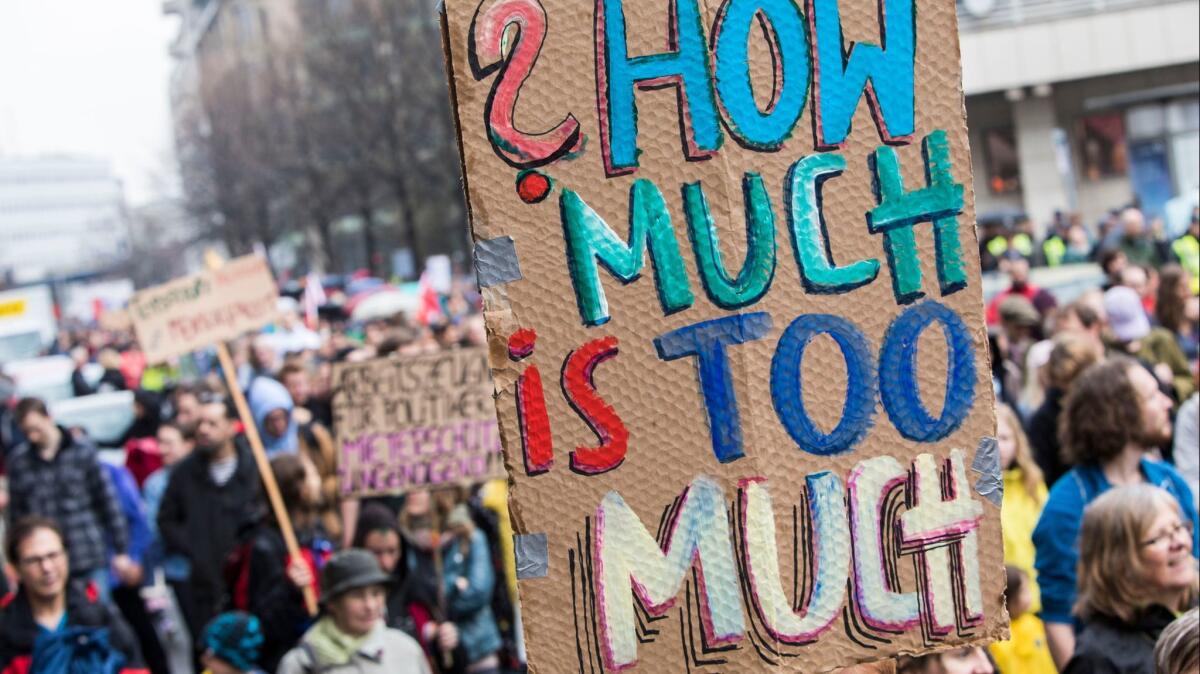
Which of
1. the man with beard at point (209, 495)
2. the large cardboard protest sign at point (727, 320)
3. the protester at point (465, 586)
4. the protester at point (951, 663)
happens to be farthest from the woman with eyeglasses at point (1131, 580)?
the man with beard at point (209, 495)

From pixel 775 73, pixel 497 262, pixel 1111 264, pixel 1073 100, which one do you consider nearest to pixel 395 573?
pixel 497 262

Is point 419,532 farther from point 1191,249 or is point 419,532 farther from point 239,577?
point 1191,249

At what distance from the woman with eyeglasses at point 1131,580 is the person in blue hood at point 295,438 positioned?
4.40 m

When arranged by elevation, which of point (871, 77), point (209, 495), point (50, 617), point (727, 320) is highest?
point (871, 77)

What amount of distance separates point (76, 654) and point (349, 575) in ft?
4.84

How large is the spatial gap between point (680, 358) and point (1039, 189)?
27.7m

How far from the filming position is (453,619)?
7.18 metres

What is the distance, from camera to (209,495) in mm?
8422

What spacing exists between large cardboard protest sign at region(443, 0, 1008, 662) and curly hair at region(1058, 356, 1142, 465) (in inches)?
94.5

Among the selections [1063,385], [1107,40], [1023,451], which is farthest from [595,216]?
[1107,40]

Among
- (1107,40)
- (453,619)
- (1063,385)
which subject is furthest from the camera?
(1107,40)

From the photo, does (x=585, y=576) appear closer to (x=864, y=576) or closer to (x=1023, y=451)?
(x=864, y=576)

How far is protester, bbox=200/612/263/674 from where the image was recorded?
5844 mm

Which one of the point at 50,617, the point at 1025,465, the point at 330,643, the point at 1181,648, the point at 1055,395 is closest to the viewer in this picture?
the point at 1181,648
